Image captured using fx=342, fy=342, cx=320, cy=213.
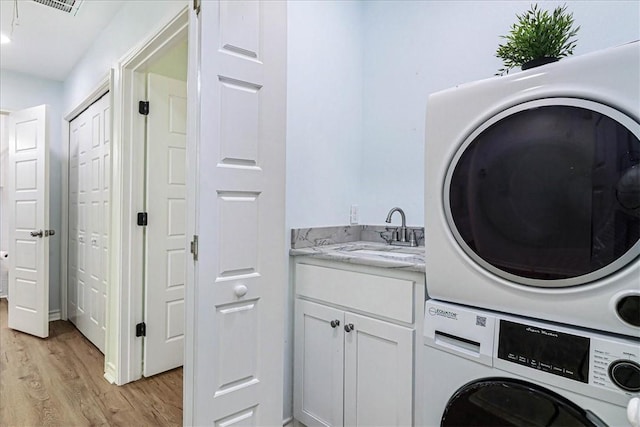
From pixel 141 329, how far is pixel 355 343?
5.26 feet

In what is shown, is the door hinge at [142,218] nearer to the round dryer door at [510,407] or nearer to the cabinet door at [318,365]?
the cabinet door at [318,365]

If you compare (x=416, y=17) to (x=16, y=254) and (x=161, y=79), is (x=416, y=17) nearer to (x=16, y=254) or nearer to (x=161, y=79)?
(x=161, y=79)

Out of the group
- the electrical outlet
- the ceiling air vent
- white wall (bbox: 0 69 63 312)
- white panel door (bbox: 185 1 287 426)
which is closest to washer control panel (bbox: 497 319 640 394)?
white panel door (bbox: 185 1 287 426)

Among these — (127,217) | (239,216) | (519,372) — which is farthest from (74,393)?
(519,372)

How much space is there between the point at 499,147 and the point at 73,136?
158 inches

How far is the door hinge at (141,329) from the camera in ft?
7.54

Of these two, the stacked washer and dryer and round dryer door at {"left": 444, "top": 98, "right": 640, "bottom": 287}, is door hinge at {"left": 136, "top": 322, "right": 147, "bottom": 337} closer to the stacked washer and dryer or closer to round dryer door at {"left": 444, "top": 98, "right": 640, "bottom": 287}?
the stacked washer and dryer

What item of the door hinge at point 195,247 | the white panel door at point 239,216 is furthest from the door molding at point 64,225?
the door hinge at point 195,247

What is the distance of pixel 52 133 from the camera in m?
3.65

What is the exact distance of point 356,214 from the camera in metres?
2.22

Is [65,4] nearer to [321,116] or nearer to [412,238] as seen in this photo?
[321,116]

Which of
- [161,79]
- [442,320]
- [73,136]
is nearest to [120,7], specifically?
[161,79]

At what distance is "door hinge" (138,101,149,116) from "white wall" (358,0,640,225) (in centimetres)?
147

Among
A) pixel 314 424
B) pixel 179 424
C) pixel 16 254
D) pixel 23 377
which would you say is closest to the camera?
pixel 314 424
